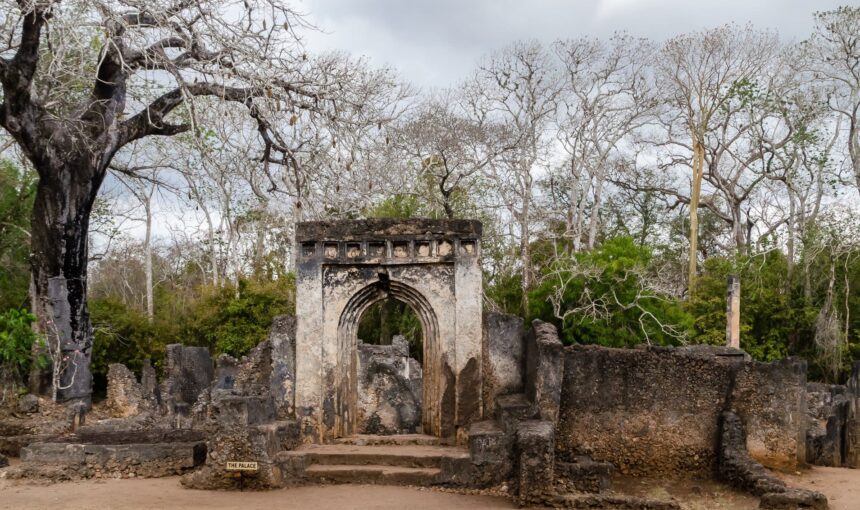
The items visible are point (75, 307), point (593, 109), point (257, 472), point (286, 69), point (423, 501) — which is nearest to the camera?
point (423, 501)

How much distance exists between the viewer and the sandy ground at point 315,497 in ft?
30.0

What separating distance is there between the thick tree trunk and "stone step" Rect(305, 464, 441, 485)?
878 cm

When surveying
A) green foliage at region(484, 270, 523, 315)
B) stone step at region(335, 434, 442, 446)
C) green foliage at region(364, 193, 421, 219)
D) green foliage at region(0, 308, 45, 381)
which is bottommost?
stone step at region(335, 434, 442, 446)

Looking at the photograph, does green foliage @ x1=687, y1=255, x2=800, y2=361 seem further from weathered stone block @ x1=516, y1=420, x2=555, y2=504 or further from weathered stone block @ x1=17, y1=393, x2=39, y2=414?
weathered stone block @ x1=17, y1=393, x2=39, y2=414

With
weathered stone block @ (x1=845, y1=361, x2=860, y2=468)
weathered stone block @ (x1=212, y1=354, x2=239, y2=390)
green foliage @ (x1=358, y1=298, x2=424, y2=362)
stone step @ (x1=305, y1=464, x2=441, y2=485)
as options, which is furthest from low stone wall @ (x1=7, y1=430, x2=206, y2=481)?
green foliage @ (x1=358, y1=298, x2=424, y2=362)

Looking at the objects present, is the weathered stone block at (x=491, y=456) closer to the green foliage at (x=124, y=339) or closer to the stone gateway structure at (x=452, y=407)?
the stone gateway structure at (x=452, y=407)

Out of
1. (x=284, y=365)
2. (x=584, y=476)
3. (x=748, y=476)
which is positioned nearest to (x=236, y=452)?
(x=284, y=365)

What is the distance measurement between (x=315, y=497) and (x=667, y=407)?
454cm

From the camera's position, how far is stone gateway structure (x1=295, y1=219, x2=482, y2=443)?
37.9ft

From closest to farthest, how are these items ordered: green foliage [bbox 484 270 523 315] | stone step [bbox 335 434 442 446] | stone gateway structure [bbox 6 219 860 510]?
stone gateway structure [bbox 6 219 860 510], stone step [bbox 335 434 442 446], green foliage [bbox 484 270 523 315]

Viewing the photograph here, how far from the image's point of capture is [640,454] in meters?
10.9

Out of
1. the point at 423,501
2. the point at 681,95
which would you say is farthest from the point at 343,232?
the point at 681,95

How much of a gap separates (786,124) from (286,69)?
2162 centimetres

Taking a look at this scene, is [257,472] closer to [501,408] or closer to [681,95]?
[501,408]
